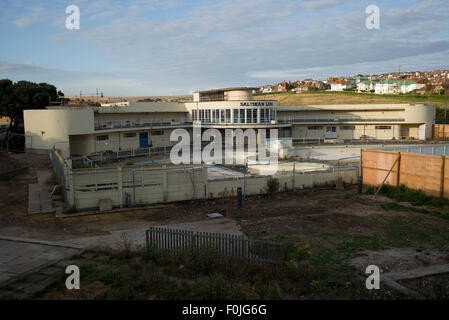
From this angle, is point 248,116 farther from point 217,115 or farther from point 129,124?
point 129,124

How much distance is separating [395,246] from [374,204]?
7330mm

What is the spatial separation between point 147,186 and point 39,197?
6399mm

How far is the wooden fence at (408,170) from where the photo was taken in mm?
20469

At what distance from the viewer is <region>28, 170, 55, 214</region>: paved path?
61.8 ft

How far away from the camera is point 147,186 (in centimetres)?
2072

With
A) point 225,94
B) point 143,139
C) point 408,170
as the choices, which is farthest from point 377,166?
point 225,94

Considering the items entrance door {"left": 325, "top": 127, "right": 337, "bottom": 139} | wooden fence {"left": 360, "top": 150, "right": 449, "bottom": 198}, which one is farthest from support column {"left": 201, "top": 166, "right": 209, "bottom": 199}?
entrance door {"left": 325, "top": 127, "right": 337, "bottom": 139}

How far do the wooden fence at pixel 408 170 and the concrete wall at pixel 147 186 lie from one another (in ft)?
18.7

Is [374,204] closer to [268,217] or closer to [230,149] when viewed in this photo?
[268,217]

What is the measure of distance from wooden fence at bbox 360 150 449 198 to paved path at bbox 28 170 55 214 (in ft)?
65.3

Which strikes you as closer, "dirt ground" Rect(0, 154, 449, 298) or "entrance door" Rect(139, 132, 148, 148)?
"dirt ground" Rect(0, 154, 449, 298)

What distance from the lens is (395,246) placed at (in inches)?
520

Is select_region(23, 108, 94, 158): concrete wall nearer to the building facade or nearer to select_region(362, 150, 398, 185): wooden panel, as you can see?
the building facade
